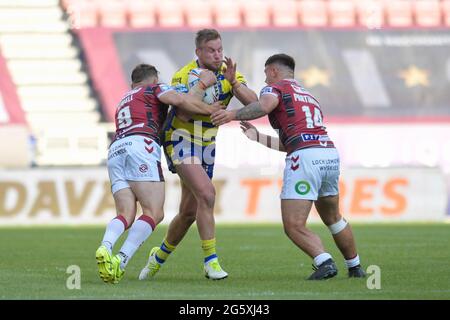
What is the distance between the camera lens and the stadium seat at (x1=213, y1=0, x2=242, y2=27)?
93.9 ft

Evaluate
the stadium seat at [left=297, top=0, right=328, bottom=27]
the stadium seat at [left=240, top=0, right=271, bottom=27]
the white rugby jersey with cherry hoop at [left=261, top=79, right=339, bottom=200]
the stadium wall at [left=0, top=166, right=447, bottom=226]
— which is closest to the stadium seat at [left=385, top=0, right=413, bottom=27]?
the stadium seat at [left=297, top=0, right=328, bottom=27]

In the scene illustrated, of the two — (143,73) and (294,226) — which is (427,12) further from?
(294,226)

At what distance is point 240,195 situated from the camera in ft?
67.2

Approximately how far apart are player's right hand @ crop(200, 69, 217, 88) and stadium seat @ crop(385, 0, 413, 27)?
20.4 meters

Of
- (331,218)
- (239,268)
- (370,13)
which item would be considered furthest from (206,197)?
(370,13)

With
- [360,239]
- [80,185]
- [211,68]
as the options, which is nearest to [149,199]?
[211,68]

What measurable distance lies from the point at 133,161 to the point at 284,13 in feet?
67.1

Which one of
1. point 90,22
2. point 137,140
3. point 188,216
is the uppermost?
point 90,22

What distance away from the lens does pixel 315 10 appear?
28.8 m

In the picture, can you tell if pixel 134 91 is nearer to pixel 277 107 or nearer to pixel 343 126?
pixel 277 107

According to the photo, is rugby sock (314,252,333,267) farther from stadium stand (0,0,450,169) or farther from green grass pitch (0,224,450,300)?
stadium stand (0,0,450,169)

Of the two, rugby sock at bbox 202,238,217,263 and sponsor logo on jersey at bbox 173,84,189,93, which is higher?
sponsor logo on jersey at bbox 173,84,189,93

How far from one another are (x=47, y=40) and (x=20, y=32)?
A: 2.53 ft

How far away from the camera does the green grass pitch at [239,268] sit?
7762mm
